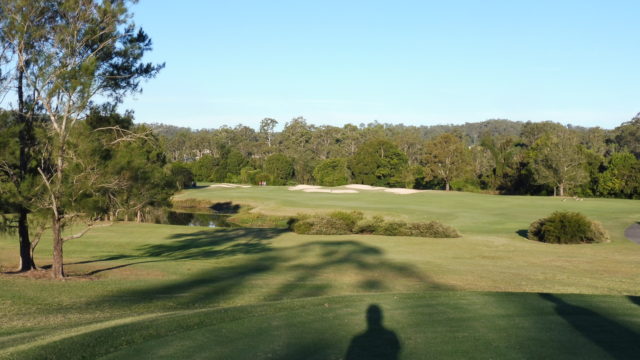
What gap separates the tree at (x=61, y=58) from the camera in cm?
1590

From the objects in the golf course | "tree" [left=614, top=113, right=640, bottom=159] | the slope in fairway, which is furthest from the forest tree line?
the slope in fairway

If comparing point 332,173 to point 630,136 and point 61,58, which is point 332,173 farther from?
point 61,58

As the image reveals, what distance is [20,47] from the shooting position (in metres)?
16.7

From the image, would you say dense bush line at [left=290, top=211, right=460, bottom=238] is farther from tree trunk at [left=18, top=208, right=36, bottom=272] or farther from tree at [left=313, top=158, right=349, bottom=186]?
tree at [left=313, top=158, right=349, bottom=186]

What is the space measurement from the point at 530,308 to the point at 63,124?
13838mm

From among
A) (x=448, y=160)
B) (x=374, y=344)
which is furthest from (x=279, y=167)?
(x=374, y=344)

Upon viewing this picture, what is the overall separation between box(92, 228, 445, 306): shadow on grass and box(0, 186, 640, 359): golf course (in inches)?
2.6

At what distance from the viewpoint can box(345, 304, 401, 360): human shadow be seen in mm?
7234

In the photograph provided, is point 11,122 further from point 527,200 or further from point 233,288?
point 527,200

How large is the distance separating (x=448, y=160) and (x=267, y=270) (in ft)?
217

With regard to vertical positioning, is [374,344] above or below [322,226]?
above

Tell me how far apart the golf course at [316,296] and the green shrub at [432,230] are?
917 mm

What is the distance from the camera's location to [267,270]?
2059 cm

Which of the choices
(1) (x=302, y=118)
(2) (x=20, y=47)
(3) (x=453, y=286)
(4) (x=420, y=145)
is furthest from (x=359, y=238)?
(1) (x=302, y=118)
